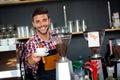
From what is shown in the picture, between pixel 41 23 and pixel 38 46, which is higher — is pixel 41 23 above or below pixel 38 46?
above

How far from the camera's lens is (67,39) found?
1599 mm

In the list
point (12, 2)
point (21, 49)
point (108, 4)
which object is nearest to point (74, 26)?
point (108, 4)

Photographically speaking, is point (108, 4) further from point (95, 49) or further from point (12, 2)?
point (95, 49)

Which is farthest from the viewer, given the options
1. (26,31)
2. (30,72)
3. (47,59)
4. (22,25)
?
(22,25)

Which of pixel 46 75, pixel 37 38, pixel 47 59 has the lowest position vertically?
pixel 46 75

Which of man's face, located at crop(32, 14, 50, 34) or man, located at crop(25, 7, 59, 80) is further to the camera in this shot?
man's face, located at crop(32, 14, 50, 34)

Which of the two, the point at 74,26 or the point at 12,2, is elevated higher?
the point at 12,2

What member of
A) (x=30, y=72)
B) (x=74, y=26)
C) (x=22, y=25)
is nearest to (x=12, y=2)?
(x=22, y=25)

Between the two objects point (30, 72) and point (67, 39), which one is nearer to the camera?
point (67, 39)

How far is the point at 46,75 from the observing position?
1.82 m

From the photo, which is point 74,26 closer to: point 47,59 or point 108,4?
point 108,4

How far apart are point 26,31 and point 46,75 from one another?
1015 mm

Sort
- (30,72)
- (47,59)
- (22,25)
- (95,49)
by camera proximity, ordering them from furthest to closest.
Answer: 1. (22,25)
2. (30,72)
3. (47,59)
4. (95,49)

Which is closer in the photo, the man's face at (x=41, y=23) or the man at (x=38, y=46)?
the man at (x=38, y=46)
